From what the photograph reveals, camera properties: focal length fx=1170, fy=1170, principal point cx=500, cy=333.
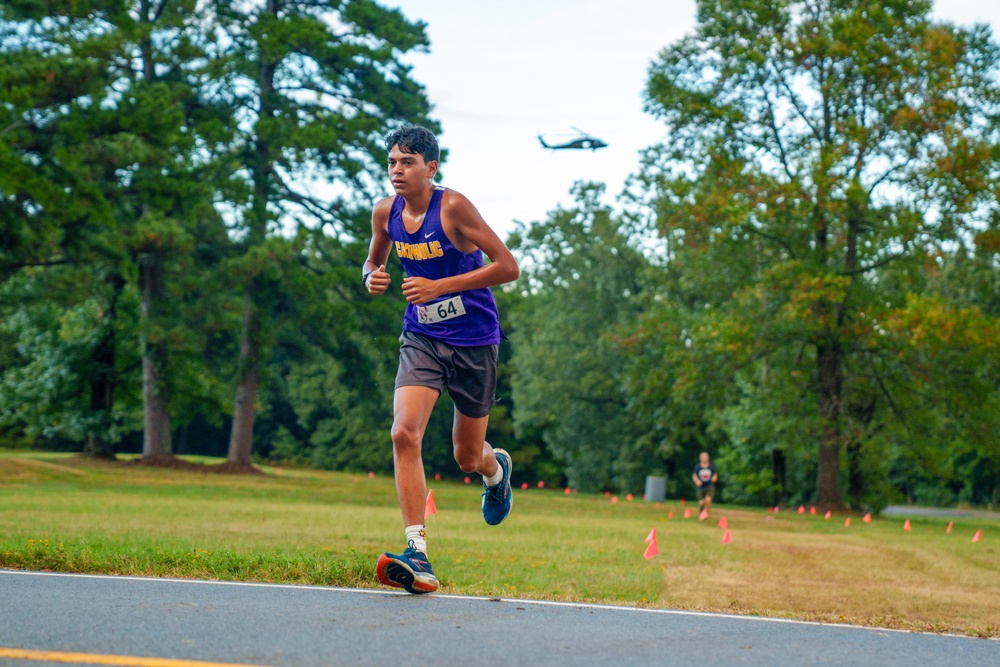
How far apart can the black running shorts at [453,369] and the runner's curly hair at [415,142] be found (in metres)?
1.06

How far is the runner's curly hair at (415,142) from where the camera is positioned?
260 inches

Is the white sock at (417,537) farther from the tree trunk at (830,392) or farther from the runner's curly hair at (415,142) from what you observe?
the tree trunk at (830,392)

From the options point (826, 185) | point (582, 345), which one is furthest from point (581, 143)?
point (582, 345)

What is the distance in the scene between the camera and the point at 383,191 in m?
37.6

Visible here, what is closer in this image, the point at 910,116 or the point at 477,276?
the point at 477,276

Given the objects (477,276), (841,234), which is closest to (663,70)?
(841,234)

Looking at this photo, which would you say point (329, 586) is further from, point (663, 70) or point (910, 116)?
point (663, 70)

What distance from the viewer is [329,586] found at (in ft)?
22.9

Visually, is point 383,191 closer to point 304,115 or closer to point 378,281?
point 304,115

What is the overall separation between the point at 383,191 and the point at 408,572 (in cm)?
3211

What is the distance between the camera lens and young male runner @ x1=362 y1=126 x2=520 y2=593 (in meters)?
6.52

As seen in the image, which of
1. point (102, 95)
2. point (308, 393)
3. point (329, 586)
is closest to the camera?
point (329, 586)

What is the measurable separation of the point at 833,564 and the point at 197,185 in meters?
22.1

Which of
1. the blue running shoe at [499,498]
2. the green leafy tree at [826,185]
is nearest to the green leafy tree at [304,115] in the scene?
the green leafy tree at [826,185]
